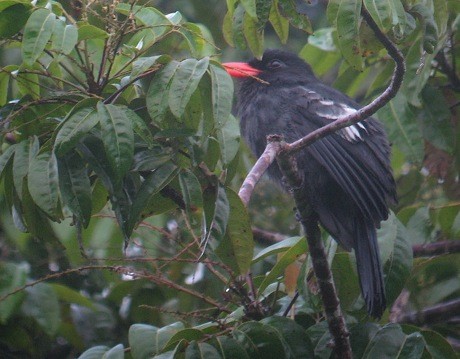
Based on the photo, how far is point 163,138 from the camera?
9.03 feet

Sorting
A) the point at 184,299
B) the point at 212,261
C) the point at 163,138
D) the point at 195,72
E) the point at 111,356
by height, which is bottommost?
the point at 184,299

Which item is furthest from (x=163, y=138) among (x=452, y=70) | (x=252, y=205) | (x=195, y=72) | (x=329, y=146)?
(x=252, y=205)

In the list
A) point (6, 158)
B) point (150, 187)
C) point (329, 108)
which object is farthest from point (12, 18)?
point (329, 108)

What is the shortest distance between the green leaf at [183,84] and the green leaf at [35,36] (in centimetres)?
41

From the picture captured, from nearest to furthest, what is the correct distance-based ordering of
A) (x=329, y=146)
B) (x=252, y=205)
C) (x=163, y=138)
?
(x=163, y=138)
(x=329, y=146)
(x=252, y=205)

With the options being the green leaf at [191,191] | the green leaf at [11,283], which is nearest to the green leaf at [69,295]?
the green leaf at [11,283]

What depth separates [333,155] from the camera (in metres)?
3.69

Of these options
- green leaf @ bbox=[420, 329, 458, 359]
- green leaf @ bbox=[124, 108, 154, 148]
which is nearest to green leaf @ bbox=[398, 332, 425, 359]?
green leaf @ bbox=[420, 329, 458, 359]

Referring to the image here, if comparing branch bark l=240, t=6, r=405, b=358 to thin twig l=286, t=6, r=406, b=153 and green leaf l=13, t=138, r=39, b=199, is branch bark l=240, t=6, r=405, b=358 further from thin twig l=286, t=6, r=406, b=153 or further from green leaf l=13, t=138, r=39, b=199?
green leaf l=13, t=138, r=39, b=199

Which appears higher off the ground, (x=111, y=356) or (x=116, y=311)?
(x=111, y=356)

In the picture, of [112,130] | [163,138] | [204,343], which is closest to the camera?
[112,130]

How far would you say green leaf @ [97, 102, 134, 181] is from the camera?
239 cm

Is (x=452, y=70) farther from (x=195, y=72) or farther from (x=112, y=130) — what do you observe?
(x=112, y=130)

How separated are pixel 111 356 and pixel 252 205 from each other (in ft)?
8.32
